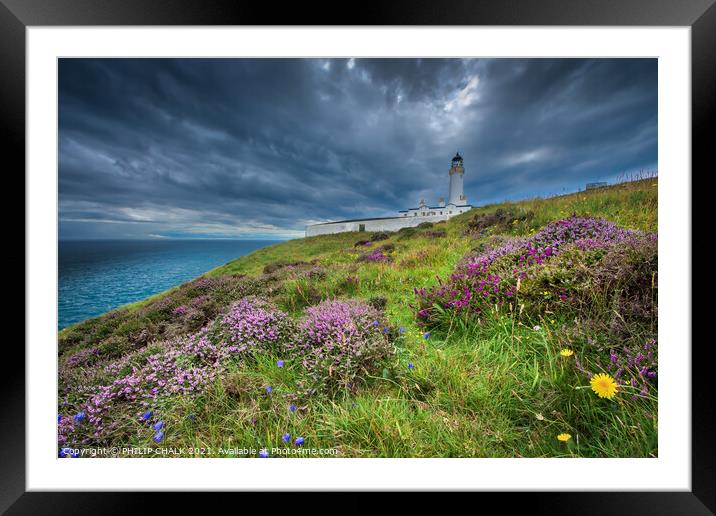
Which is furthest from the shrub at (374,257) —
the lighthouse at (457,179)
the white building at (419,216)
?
the lighthouse at (457,179)

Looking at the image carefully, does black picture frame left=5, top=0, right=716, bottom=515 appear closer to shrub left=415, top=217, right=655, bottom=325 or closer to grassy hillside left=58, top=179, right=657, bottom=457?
grassy hillside left=58, top=179, right=657, bottom=457

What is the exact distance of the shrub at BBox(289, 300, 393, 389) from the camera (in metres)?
1.54

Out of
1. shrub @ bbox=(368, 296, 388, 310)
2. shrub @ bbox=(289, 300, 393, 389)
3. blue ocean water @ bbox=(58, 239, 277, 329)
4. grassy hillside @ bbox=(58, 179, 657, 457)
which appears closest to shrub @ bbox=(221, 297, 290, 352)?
grassy hillside @ bbox=(58, 179, 657, 457)

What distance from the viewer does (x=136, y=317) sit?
2.43 metres

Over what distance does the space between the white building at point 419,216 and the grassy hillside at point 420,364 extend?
44.6 inches

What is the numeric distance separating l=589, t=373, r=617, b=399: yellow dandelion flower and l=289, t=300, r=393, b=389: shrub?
1.27 metres

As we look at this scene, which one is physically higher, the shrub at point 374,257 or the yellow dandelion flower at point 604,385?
the shrub at point 374,257

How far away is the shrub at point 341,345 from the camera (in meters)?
1.54

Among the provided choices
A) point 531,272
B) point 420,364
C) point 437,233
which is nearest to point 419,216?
point 437,233

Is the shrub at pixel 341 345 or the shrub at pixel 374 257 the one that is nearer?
the shrub at pixel 341 345
